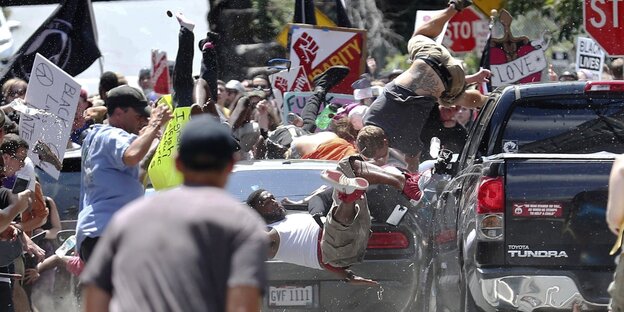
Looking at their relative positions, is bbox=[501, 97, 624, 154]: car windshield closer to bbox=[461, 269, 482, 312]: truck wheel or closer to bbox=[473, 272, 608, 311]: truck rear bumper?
bbox=[461, 269, 482, 312]: truck wheel

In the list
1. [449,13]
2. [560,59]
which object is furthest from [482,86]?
[560,59]

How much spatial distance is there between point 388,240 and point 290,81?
7133 mm

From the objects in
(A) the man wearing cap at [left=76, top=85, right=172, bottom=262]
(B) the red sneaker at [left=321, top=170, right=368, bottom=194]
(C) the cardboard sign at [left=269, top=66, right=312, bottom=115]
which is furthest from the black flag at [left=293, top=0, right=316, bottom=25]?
(A) the man wearing cap at [left=76, top=85, right=172, bottom=262]

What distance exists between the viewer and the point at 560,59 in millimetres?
25062

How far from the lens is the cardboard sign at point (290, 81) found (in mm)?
17125

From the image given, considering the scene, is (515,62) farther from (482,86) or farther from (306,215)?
(306,215)

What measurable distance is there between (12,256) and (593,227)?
4.06m

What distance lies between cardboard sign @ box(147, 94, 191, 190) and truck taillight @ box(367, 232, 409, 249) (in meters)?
1.38

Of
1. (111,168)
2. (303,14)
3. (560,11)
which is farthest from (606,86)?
(560,11)

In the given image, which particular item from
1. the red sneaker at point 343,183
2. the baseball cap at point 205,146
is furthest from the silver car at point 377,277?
the baseball cap at point 205,146

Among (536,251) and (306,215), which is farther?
(306,215)

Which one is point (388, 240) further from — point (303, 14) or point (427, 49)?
point (303, 14)

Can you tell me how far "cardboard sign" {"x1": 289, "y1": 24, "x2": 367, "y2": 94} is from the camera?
17.1 meters

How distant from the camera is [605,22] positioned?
14.3 metres
